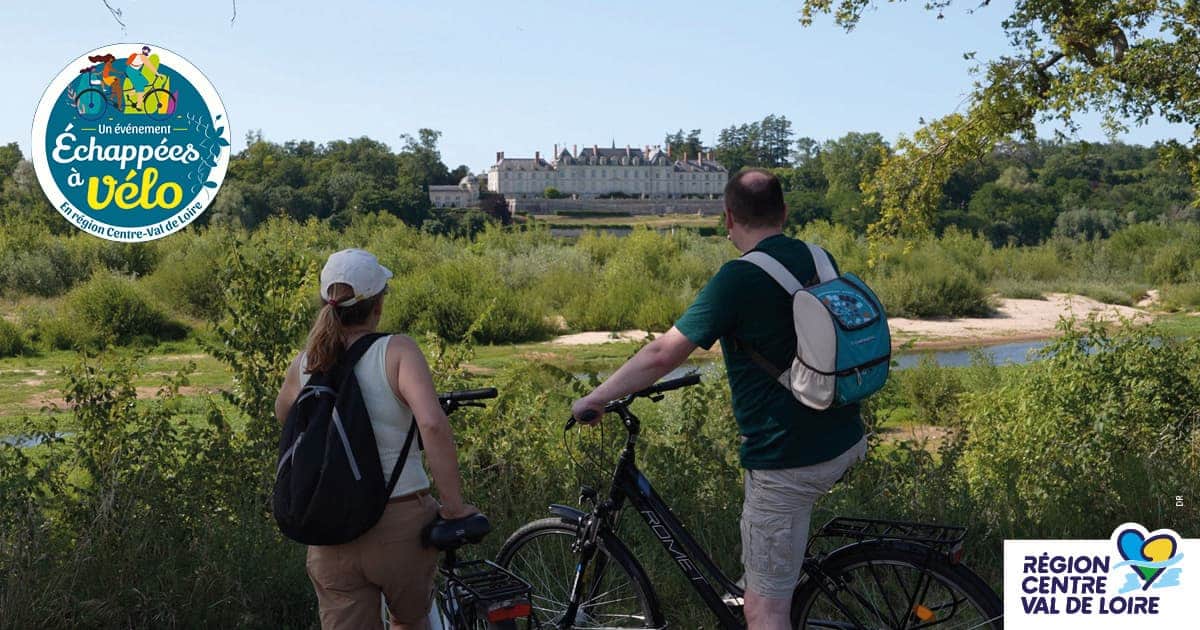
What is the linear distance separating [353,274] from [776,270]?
3.97 ft

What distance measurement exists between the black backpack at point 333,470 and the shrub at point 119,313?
25.7m

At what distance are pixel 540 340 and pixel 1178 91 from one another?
22738 mm

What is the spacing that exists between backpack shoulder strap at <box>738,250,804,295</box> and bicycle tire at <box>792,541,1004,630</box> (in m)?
0.87

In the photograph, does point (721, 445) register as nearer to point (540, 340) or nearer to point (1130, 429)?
point (1130, 429)

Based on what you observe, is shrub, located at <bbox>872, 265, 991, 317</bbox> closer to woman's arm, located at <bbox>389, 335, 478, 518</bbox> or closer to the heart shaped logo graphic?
the heart shaped logo graphic

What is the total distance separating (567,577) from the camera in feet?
13.9

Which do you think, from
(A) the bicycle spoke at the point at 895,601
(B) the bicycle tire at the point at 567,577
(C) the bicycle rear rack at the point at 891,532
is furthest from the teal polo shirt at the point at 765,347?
(B) the bicycle tire at the point at 567,577

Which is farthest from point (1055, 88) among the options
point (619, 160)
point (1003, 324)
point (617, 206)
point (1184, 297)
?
point (619, 160)

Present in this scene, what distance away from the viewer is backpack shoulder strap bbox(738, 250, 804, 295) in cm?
332

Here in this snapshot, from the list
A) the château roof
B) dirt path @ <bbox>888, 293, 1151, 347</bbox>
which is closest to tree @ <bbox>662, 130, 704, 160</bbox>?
the château roof

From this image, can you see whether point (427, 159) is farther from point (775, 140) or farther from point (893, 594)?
point (893, 594)

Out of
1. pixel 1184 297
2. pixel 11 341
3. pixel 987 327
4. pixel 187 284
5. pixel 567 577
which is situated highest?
pixel 567 577

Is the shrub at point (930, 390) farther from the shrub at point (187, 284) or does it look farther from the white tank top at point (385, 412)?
the shrub at point (187, 284)

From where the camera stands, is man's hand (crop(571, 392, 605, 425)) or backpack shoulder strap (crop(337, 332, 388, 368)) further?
man's hand (crop(571, 392, 605, 425))
